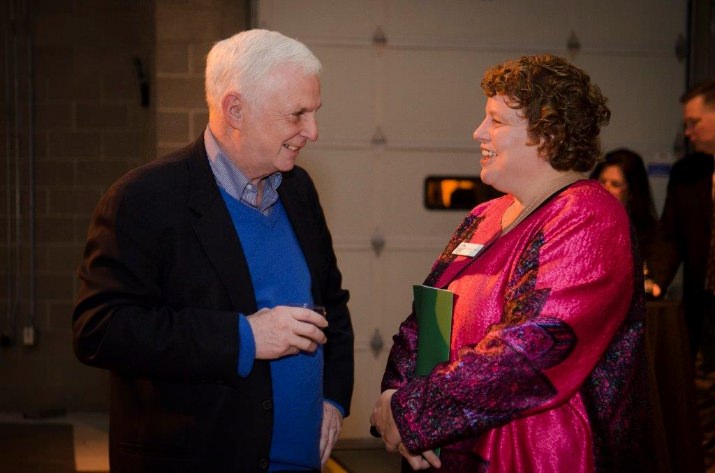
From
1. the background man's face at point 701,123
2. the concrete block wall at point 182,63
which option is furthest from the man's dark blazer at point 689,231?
the concrete block wall at point 182,63

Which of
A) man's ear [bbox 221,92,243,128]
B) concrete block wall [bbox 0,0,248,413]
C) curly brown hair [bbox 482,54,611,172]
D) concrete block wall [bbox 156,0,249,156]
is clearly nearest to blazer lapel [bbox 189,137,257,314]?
man's ear [bbox 221,92,243,128]

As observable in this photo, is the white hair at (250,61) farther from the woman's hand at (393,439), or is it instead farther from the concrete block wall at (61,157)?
the concrete block wall at (61,157)

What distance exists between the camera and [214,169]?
2.29 meters

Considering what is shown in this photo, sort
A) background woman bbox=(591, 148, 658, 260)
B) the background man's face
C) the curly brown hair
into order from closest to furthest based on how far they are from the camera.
A: the curly brown hair, the background man's face, background woman bbox=(591, 148, 658, 260)

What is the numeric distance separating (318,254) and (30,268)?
16.3ft

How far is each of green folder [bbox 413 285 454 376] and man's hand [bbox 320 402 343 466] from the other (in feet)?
0.83

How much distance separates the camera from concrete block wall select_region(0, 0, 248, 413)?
22.6 feet

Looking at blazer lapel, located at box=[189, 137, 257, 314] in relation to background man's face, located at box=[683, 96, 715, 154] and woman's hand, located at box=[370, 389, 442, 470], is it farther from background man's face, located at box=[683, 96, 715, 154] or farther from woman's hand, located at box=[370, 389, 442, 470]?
background man's face, located at box=[683, 96, 715, 154]

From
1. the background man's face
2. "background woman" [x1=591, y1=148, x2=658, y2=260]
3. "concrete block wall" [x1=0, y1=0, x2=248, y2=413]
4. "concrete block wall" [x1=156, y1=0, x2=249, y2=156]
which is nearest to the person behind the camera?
the background man's face

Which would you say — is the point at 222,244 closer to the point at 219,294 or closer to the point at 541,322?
the point at 219,294

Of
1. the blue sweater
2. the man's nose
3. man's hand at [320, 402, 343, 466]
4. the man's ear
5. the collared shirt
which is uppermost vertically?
the man's ear

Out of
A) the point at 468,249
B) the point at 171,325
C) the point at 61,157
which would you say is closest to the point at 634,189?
the point at 468,249

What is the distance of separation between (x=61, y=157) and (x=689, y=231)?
4.03m

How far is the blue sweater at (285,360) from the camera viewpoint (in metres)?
2.23
